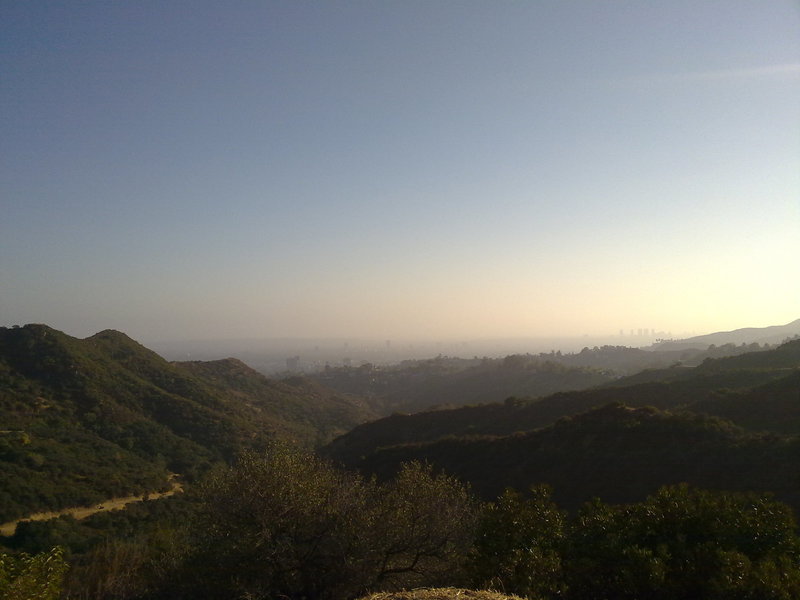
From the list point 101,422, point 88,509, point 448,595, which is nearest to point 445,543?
point 448,595

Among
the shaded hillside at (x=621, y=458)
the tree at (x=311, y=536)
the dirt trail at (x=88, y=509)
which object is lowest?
the dirt trail at (x=88, y=509)

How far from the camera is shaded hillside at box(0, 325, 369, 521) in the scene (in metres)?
32.7

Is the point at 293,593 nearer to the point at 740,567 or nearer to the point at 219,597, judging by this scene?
the point at 219,597

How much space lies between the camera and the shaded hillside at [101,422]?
32.7 meters

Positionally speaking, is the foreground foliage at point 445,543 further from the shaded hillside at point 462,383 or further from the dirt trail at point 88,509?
the shaded hillside at point 462,383

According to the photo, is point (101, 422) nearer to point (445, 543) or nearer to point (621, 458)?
point (445, 543)

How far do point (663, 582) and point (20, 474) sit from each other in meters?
38.4

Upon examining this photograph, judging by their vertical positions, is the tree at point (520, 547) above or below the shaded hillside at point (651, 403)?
above

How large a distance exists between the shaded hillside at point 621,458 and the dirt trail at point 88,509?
16.6 meters

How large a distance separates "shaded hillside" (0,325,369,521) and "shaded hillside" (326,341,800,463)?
14.1 m

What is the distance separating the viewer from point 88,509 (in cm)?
3091

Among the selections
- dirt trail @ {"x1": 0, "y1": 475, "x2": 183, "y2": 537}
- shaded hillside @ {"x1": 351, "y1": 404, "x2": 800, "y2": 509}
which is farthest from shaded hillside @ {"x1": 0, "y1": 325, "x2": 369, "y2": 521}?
shaded hillside @ {"x1": 351, "y1": 404, "x2": 800, "y2": 509}

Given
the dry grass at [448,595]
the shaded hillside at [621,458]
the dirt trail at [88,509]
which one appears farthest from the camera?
the dirt trail at [88,509]

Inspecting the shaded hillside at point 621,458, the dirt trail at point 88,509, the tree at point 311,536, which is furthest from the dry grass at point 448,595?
the dirt trail at point 88,509
